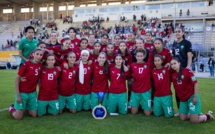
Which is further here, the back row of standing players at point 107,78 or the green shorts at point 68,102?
the green shorts at point 68,102

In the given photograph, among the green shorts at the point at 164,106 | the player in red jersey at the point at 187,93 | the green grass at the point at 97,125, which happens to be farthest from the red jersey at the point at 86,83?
the player in red jersey at the point at 187,93

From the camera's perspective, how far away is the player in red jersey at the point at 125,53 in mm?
6160

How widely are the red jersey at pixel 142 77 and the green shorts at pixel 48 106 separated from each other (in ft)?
6.32

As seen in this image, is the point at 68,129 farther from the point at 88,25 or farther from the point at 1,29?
the point at 1,29

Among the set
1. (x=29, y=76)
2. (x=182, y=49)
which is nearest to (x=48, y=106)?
(x=29, y=76)

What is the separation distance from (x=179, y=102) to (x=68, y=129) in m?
2.66

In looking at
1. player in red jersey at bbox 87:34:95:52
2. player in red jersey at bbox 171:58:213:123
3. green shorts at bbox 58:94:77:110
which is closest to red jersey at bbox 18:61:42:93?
green shorts at bbox 58:94:77:110

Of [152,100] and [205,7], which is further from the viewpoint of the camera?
[205,7]

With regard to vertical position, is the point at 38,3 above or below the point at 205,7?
above

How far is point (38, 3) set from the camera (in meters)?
47.9

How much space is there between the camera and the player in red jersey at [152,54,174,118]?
5516 mm

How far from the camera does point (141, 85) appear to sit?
580 centimetres

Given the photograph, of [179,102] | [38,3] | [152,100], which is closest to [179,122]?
[179,102]

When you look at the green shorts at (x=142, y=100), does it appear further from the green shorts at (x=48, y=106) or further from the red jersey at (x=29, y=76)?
the red jersey at (x=29, y=76)
